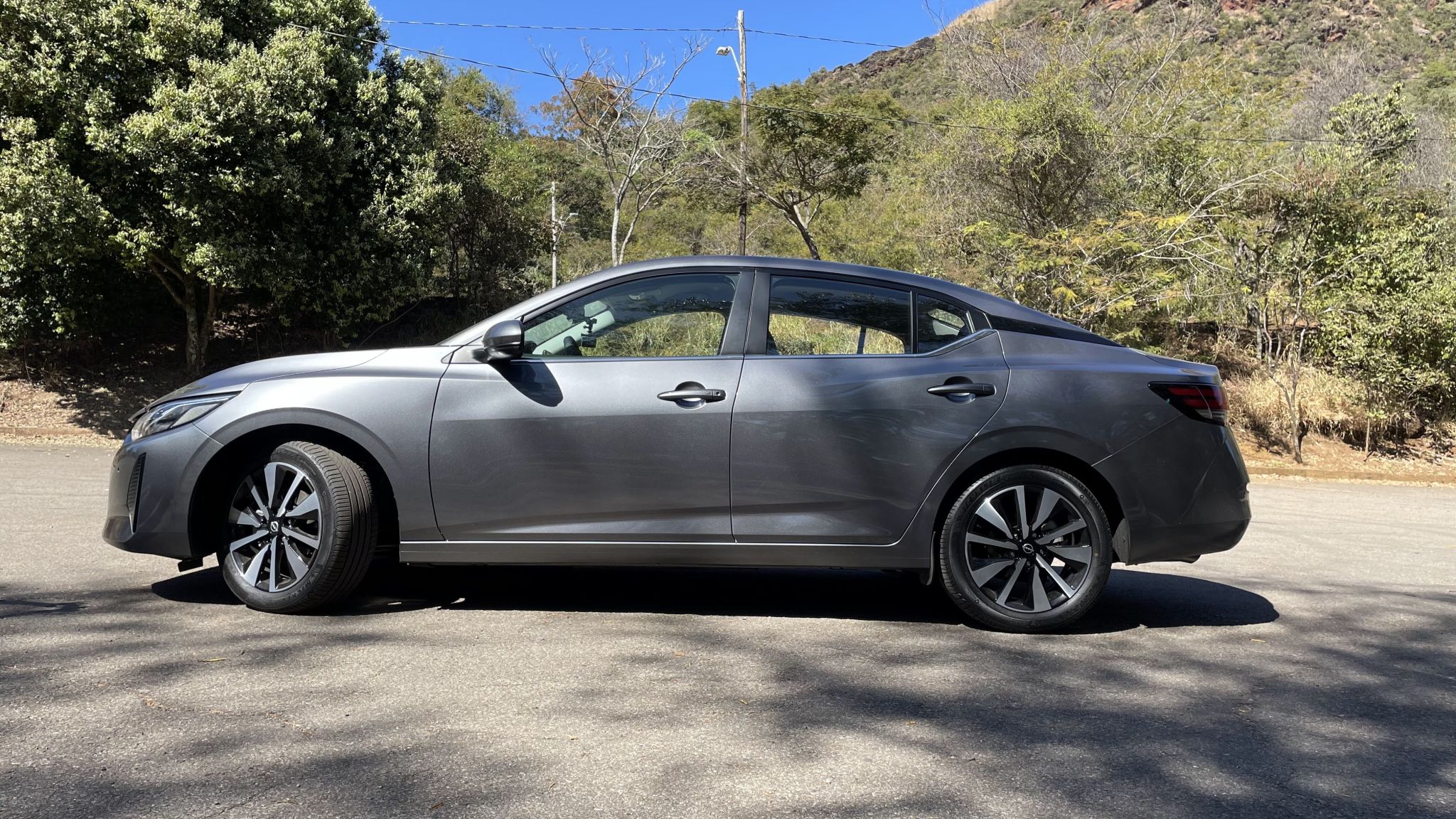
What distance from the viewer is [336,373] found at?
4.57m

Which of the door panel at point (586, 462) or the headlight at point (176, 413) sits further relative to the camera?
the headlight at point (176, 413)

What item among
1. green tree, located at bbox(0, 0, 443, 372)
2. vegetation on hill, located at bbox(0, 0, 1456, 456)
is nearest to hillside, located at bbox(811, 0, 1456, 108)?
vegetation on hill, located at bbox(0, 0, 1456, 456)

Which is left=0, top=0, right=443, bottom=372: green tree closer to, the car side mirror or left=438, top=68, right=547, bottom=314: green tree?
left=438, top=68, right=547, bottom=314: green tree

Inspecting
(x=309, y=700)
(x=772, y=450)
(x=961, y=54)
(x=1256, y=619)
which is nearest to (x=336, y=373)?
(x=309, y=700)

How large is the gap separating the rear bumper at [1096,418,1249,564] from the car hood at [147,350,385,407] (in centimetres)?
338

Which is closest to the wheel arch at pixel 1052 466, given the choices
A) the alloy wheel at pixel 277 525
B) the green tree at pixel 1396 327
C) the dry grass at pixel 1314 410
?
the alloy wheel at pixel 277 525

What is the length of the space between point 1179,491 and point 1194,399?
1.36ft

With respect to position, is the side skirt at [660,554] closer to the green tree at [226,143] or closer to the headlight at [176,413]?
the headlight at [176,413]

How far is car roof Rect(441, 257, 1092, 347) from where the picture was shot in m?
4.63

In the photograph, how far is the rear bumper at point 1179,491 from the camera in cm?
446

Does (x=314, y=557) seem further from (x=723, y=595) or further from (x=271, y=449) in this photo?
(x=723, y=595)

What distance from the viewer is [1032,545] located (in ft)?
14.6

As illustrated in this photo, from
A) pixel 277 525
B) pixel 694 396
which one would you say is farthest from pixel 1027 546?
pixel 277 525

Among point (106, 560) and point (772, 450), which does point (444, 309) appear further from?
point (772, 450)
